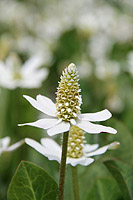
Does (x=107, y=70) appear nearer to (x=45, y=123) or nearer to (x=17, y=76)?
(x=17, y=76)

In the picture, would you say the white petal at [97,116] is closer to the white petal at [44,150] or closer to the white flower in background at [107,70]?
the white petal at [44,150]

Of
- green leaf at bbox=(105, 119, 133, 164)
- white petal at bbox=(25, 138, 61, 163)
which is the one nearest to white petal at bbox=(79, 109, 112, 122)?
white petal at bbox=(25, 138, 61, 163)

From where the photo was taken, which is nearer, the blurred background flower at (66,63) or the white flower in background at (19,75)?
the blurred background flower at (66,63)

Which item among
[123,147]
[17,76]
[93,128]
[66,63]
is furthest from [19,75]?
[93,128]

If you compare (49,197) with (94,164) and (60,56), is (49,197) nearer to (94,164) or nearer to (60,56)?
(94,164)

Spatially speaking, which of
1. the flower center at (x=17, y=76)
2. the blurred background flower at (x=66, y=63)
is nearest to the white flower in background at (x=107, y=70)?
the blurred background flower at (x=66, y=63)
